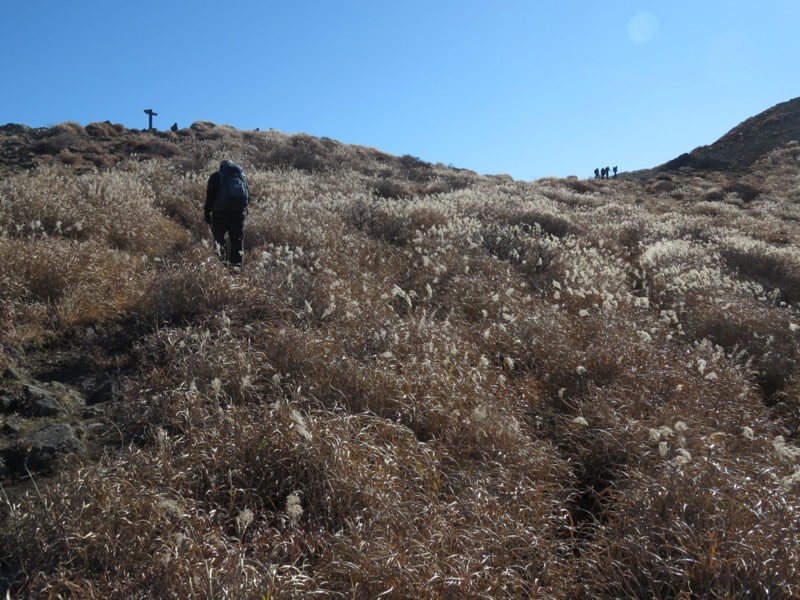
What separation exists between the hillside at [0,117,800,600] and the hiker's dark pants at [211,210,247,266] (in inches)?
19.1

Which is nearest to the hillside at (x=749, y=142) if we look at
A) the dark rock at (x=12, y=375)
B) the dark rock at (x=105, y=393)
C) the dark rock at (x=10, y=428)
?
the dark rock at (x=105, y=393)

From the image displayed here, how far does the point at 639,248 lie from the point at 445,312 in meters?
7.61

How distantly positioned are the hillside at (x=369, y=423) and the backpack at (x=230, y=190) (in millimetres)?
858

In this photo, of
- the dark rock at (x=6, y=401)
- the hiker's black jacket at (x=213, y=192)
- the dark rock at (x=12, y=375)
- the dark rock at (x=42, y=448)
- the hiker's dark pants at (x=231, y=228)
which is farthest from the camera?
the hiker's dark pants at (x=231, y=228)

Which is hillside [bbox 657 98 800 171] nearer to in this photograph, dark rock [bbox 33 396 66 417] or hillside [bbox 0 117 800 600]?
hillside [bbox 0 117 800 600]

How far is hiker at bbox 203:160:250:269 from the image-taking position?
8133mm

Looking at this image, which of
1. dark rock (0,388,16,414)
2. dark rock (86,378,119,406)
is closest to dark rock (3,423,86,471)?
dark rock (0,388,16,414)

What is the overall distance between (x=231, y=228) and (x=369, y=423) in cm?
514

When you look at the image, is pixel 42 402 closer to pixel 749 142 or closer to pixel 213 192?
pixel 213 192

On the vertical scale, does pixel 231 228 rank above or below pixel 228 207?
below

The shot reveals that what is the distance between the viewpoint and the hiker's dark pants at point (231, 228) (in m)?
8.36

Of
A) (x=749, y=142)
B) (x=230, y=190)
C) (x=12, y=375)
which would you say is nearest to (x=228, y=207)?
(x=230, y=190)

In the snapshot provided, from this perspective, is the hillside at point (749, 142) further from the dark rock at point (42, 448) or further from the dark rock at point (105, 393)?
the dark rock at point (42, 448)

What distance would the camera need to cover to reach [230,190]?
809 cm
